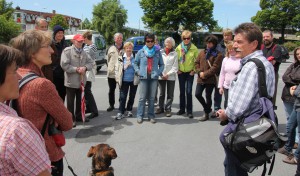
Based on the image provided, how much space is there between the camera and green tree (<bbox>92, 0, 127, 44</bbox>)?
58031 millimetres

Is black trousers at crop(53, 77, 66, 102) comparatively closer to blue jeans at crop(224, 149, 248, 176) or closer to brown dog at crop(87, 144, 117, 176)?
brown dog at crop(87, 144, 117, 176)

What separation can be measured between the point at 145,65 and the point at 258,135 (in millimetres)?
3970

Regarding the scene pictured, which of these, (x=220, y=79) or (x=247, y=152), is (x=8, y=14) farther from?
(x=247, y=152)

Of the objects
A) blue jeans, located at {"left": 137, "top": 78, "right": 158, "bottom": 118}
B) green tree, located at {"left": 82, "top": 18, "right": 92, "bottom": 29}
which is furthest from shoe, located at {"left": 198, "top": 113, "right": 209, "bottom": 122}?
green tree, located at {"left": 82, "top": 18, "right": 92, "bottom": 29}

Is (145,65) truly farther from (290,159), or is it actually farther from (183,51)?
(290,159)

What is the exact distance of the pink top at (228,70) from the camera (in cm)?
558

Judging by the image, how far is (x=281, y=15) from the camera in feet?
174

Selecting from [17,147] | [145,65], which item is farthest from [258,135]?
[145,65]

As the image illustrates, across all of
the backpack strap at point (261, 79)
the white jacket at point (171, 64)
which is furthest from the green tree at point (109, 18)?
the backpack strap at point (261, 79)

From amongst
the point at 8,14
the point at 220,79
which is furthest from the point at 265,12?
the point at 220,79

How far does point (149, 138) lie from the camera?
5180 millimetres

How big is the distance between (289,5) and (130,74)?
2205 inches

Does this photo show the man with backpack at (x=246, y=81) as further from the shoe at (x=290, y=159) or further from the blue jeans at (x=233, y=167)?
the shoe at (x=290, y=159)

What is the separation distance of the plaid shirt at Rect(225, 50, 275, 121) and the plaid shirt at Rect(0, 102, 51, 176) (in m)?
1.76
